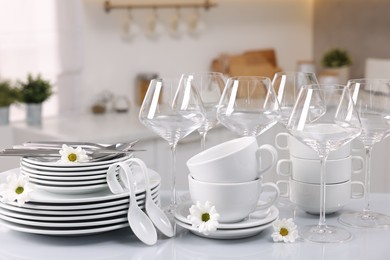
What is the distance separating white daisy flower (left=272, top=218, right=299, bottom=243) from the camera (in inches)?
48.0

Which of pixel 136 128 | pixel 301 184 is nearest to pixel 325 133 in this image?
pixel 301 184

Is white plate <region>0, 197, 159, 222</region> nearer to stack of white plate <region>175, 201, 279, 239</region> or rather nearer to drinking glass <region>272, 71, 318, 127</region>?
stack of white plate <region>175, 201, 279, 239</region>

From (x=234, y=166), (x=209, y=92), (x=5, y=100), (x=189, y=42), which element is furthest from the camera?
(x=189, y=42)

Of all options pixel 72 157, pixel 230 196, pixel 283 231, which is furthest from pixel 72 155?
pixel 283 231

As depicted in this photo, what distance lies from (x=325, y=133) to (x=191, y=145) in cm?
190

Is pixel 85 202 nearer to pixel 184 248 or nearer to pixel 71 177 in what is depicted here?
pixel 71 177

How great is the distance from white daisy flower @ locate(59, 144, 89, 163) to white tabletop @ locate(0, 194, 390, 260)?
0.47ft

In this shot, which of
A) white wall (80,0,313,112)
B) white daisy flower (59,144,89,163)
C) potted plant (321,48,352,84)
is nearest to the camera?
white daisy flower (59,144,89,163)

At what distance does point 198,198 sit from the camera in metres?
1.24

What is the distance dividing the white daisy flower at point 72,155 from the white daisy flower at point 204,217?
24 cm

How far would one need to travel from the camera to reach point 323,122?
124 cm

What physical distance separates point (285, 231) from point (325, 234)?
0.08 metres

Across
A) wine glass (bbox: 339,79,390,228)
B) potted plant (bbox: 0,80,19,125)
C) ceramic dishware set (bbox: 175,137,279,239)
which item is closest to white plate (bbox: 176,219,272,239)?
ceramic dishware set (bbox: 175,137,279,239)

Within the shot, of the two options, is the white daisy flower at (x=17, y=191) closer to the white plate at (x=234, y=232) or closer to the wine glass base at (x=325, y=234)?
the white plate at (x=234, y=232)
